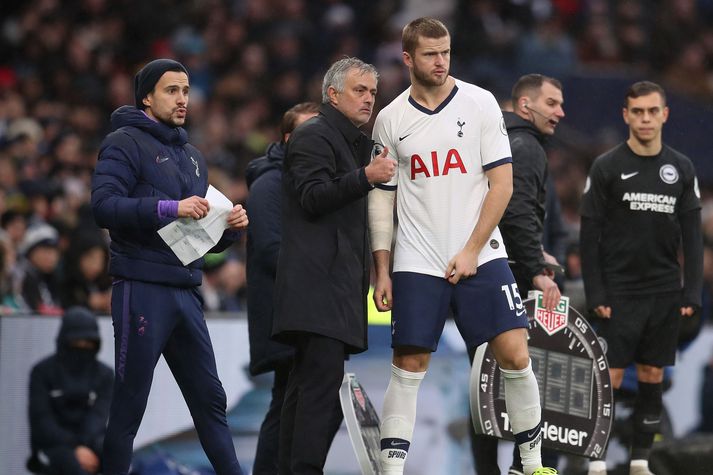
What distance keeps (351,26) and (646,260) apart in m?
10.3

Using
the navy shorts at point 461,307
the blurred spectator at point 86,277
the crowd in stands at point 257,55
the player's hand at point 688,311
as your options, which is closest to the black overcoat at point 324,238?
the navy shorts at point 461,307

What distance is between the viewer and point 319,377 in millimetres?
6164

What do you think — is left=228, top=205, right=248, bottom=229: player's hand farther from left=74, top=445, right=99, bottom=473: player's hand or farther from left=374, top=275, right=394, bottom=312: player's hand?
left=74, top=445, right=99, bottom=473: player's hand

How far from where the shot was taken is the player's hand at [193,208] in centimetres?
607

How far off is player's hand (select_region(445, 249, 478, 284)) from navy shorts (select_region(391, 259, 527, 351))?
0.07 m

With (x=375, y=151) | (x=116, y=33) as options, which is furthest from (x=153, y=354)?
(x=116, y=33)

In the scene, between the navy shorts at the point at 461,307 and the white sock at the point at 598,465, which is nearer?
the navy shorts at the point at 461,307

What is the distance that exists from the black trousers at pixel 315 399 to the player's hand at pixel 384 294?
0.29m

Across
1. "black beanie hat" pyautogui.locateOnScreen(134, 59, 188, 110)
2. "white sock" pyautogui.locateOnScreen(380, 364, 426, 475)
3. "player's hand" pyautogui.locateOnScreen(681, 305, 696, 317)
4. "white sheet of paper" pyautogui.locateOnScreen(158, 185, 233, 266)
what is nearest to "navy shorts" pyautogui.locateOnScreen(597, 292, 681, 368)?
"player's hand" pyautogui.locateOnScreen(681, 305, 696, 317)

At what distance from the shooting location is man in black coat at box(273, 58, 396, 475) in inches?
241

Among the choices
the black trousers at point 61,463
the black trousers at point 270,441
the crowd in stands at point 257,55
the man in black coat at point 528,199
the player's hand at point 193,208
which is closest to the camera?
the player's hand at point 193,208

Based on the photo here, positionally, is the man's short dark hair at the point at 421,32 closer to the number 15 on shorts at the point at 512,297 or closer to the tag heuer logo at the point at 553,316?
the number 15 on shorts at the point at 512,297

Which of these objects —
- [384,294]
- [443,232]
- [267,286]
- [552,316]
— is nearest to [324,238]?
[384,294]

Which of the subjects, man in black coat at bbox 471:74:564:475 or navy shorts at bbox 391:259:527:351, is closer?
navy shorts at bbox 391:259:527:351
